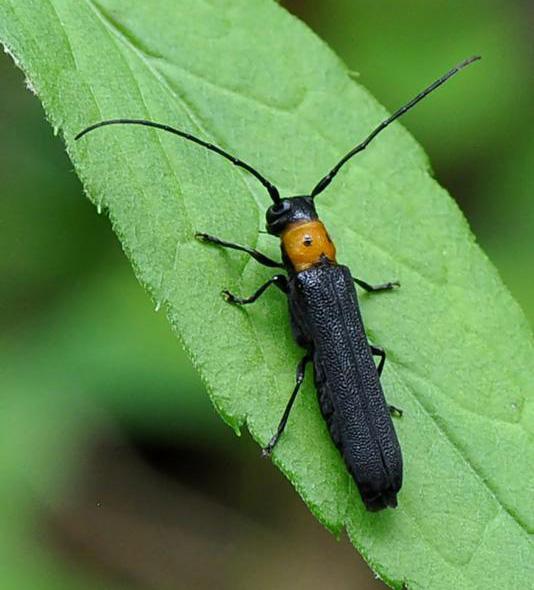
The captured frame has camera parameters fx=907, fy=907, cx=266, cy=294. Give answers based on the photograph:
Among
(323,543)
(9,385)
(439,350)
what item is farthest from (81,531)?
(439,350)

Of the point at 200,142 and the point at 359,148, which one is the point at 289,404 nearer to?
the point at 200,142

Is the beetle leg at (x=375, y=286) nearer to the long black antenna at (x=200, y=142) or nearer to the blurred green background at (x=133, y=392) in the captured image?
the long black antenna at (x=200, y=142)

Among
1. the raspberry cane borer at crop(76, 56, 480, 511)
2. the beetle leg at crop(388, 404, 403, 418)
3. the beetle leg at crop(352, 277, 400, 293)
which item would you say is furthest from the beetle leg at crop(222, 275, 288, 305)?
the beetle leg at crop(388, 404, 403, 418)

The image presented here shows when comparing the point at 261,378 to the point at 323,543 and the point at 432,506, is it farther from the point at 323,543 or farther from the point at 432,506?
the point at 323,543

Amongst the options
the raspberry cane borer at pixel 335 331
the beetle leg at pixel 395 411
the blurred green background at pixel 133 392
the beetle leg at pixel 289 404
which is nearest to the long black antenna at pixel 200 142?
the raspberry cane borer at pixel 335 331

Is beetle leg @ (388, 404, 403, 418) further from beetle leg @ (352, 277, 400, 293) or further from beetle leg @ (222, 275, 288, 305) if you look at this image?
beetle leg @ (222, 275, 288, 305)

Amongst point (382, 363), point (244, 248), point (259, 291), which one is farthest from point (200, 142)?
Answer: point (382, 363)
